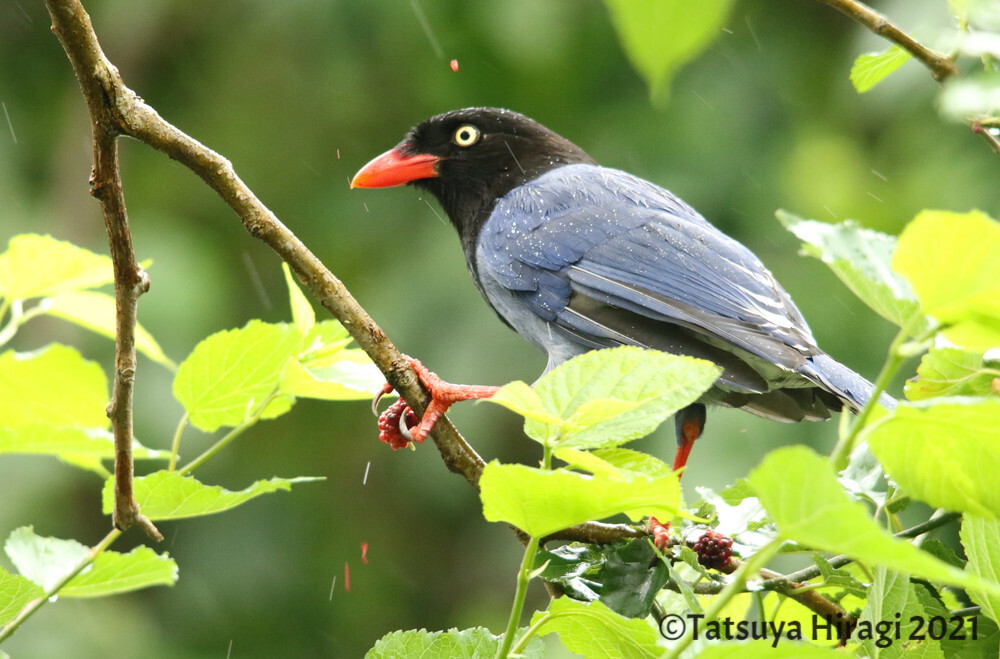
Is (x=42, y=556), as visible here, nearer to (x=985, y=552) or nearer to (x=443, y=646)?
(x=443, y=646)

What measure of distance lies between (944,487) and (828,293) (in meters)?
4.88

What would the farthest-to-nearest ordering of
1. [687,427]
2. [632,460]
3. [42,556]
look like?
[687,427] < [42,556] < [632,460]

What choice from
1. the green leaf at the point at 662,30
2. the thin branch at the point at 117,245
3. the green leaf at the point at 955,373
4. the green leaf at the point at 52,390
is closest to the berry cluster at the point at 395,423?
the green leaf at the point at 52,390

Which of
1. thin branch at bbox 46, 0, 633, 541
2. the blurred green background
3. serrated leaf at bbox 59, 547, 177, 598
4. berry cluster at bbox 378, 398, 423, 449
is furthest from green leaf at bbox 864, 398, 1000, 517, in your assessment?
the blurred green background

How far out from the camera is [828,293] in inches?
233

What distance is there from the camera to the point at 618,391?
134 centimetres

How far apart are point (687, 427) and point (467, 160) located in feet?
4.93

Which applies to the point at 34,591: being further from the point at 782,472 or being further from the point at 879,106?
the point at 879,106

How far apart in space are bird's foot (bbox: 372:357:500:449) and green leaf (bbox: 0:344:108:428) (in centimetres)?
52

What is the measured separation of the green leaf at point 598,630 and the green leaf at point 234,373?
67 cm

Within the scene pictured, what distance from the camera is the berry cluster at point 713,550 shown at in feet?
6.57

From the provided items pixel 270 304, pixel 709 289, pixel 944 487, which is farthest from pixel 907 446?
pixel 270 304

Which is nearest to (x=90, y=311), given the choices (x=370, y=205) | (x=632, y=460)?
(x=632, y=460)

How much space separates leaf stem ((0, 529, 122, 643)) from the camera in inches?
61.3
